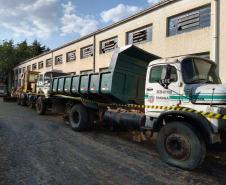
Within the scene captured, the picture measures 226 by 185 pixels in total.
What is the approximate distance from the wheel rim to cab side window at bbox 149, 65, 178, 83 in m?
1.46

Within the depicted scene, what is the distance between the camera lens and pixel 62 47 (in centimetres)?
2742

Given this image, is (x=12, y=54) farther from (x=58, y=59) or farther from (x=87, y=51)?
(x=87, y=51)

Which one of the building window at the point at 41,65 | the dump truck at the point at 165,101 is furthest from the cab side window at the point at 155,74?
the building window at the point at 41,65

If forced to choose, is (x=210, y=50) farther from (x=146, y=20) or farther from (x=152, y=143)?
(x=152, y=143)

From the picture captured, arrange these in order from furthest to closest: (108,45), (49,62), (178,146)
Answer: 1. (49,62)
2. (108,45)
3. (178,146)


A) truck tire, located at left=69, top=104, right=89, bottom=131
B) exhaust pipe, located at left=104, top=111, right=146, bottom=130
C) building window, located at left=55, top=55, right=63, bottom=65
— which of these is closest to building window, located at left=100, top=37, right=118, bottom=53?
building window, located at left=55, top=55, right=63, bottom=65

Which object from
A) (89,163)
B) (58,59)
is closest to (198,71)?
(89,163)

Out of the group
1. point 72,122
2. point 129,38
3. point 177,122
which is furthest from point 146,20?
point 177,122

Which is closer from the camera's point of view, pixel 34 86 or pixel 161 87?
pixel 161 87

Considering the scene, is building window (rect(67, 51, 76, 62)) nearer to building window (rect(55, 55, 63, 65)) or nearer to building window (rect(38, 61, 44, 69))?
building window (rect(55, 55, 63, 65))

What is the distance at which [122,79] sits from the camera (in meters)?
8.24

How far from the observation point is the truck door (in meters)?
6.04

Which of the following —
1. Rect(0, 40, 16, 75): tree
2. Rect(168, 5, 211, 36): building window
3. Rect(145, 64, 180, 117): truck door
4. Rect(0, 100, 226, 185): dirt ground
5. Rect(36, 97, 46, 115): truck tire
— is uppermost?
Rect(0, 40, 16, 75): tree

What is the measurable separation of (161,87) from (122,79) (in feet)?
7.09
